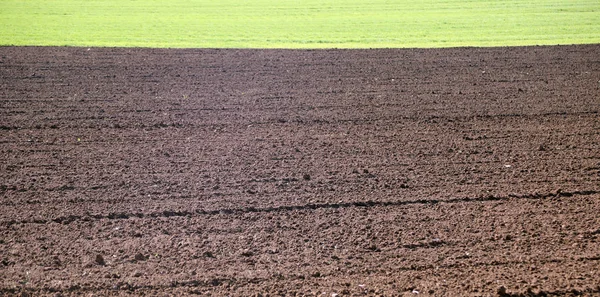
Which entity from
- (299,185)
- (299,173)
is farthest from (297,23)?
(299,185)

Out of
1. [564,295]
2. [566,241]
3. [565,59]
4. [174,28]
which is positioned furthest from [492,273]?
[174,28]

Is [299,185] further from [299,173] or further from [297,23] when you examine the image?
[297,23]

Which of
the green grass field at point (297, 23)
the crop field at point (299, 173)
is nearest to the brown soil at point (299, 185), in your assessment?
the crop field at point (299, 173)

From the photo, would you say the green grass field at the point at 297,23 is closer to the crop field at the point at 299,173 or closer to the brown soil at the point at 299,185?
the crop field at the point at 299,173

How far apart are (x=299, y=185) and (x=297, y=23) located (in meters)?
20.1

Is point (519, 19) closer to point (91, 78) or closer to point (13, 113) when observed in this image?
point (91, 78)

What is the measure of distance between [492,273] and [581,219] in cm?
176

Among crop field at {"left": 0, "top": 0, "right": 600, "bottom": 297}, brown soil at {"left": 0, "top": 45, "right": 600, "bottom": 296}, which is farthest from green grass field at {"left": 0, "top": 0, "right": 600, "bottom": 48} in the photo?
brown soil at {"left": 0, "top": 45, "right": 600, "bottom": 296}

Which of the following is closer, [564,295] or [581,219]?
[564,295]

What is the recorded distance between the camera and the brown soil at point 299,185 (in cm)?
572

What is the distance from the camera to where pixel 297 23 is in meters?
27.0

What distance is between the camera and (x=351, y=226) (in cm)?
664

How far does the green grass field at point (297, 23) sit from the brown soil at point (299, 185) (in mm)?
7166

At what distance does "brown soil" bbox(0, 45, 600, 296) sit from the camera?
5.72m
